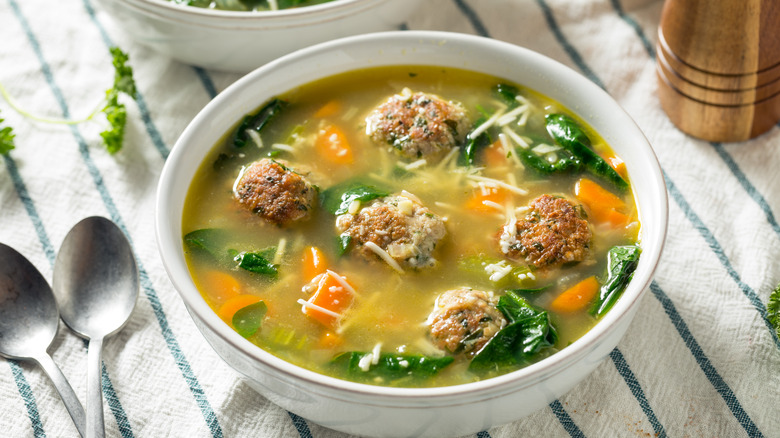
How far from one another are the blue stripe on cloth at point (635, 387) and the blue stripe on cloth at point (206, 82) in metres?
2.58

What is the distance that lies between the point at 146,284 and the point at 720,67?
2.97 metres

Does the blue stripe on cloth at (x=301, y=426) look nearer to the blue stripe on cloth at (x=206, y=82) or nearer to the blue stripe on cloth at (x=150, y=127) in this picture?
the blue stripe on cloth at (x=150, y=127)

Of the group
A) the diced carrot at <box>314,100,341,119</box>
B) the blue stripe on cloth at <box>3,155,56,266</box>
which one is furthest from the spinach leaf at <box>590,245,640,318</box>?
Answer: the blue stripe on cloth at <box>3,155,56,266</box>

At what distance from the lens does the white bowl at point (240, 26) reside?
4203 mm

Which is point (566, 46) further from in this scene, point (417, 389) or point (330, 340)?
point (417, 389)

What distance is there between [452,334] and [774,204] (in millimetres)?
2023

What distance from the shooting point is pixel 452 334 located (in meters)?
3.05

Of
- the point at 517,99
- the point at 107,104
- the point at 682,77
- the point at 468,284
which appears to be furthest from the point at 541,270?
the point at 107,104

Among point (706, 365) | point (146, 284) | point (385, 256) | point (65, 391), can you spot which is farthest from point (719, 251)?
point (65, 391)

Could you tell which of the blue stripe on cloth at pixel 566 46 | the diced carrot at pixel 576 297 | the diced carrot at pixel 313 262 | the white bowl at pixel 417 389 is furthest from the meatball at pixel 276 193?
the blue stripe on cloth at pixel 566 46

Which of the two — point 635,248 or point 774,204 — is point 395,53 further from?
point 774,204

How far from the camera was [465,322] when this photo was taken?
305 cm

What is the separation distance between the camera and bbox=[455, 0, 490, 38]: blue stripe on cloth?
4984 millimetres

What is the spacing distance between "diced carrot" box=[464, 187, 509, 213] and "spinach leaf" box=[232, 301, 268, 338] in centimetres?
98
